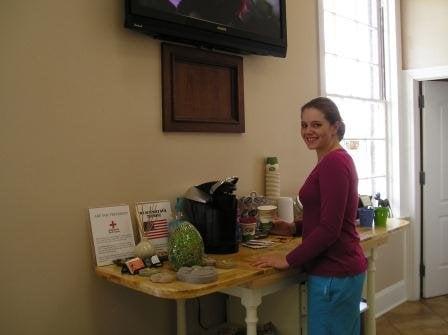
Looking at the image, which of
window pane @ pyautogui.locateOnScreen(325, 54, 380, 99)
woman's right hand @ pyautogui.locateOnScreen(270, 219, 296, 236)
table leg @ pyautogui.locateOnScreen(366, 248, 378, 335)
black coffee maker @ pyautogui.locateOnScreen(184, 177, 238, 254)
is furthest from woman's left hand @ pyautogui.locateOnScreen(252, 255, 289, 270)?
window pane @ pyautogui.locateOnScreen(325, 54, 380, 99)

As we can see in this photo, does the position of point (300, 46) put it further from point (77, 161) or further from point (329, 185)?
point (77, 161)

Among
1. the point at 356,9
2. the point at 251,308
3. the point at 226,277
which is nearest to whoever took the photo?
the point at 226,277

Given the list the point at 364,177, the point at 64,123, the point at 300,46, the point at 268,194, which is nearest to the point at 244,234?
the point at 268,194

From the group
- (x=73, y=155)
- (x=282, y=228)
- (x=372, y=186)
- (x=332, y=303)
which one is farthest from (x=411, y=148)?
(x=73, y=155)

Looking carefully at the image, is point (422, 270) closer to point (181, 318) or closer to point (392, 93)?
point (392, 93)

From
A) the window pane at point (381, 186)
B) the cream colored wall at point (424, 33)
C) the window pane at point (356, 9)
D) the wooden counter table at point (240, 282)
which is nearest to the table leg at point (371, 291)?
the wooden counter table at point (240, 282)

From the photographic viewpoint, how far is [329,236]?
1.62 metres

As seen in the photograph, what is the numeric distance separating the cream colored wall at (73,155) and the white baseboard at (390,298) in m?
2.25

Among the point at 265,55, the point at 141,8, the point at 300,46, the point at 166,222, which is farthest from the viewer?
the point at 300,46

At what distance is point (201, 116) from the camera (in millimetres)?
2258

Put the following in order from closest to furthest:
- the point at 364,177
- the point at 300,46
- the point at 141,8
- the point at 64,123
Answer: the point at 64,123
the point at 141,8
the point at 300,46
the point at 364,177

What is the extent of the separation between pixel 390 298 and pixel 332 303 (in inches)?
97.6

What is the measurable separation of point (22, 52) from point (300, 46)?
6.15 ft

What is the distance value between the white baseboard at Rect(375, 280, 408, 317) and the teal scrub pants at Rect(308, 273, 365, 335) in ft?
7.02
